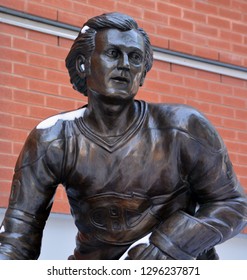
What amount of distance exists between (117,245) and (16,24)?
2.29 meters

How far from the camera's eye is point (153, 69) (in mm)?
5578

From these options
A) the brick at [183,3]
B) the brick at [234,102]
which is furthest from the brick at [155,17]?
the brick at [234,102]

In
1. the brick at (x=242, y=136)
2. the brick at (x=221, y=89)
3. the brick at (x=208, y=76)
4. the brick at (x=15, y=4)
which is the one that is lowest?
the brick at (x=242, y=136)

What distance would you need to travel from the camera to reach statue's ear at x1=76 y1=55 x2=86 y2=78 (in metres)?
3.15

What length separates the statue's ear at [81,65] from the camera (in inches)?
124

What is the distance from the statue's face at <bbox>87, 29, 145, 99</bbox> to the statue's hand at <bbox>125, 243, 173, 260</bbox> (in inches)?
16.2

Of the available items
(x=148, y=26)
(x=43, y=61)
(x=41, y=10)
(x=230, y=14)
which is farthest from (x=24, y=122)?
(x=230, y=14)

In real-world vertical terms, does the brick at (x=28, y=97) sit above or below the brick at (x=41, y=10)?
below

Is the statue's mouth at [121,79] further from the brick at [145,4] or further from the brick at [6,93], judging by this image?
the brick at [145,4]

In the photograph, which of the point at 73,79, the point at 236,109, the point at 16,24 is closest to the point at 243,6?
the point at 236,109

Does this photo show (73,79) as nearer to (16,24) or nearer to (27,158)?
(27,158)

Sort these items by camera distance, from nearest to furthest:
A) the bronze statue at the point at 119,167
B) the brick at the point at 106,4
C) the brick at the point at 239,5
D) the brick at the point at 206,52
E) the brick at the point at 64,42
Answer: the bronze statue at the point at 119,167 < the brick at the point at 64,42 < the brick at the point at 106,4 < the brick at the point at 206,52 < the brick at the point at 239,5

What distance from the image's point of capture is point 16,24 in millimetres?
5188
